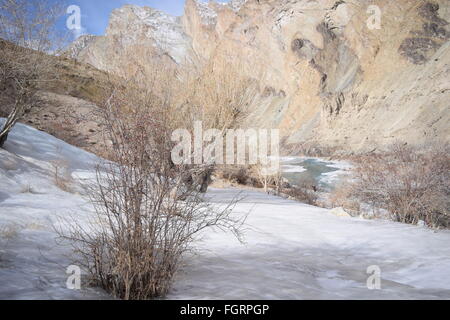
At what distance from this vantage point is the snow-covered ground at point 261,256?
2.10 meters

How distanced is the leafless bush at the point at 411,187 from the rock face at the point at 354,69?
16.1 metres

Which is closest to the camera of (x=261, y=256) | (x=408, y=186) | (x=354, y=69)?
(x=261, y=256)

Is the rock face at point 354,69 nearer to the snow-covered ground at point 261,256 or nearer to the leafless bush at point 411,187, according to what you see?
the leafless bush at point 411,187

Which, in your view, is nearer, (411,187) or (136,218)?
(136,218)

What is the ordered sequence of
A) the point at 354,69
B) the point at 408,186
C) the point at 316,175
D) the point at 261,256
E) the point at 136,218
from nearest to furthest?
the point at 136,218 < the point at 261,256 < the point at 408,186 < the point at 316,175 < the point at 354,69

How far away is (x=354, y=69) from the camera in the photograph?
57406 millimetres

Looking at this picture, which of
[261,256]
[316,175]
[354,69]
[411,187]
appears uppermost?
[354,69]

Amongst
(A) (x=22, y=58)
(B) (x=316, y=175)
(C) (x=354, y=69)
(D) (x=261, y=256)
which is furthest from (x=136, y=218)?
(C) (x=354, y=69)

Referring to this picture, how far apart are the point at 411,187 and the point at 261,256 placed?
5.53m

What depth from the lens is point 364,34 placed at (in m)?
55.8

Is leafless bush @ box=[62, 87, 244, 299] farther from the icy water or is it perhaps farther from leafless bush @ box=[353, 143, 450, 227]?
the icy water

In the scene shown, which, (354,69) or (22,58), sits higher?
(354,69)

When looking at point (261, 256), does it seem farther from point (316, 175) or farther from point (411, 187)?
point (316, 175)
